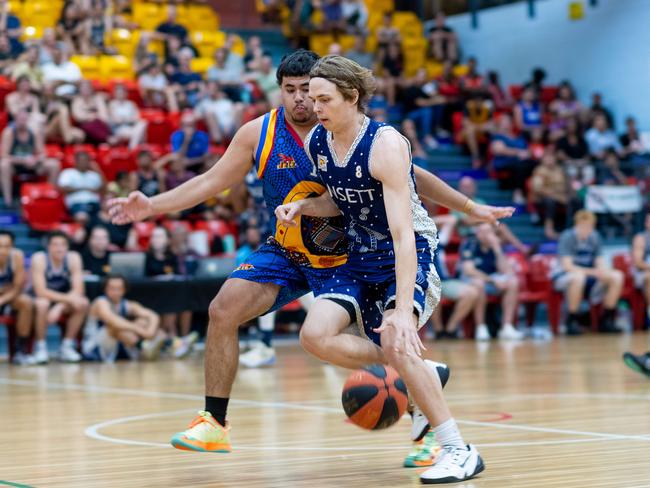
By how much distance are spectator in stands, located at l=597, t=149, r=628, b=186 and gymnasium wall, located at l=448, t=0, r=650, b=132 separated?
175cm

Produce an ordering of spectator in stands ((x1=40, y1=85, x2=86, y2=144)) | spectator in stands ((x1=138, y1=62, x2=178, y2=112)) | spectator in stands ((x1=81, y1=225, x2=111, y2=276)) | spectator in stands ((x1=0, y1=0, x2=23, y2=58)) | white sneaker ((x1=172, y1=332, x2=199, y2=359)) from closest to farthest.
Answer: white sneaker ((x1=172, y1=332, x2=199, y2=359)) < spectator in stands ((x1=81, y1=225, x2=111, y2=276)) < spectator in stands ((x1=40, y1=85, x2=86, y2=144)) < spectator in stands ((x1=0, y1=0, x2=23, y2=58)) < spectator in stands ((x1=138, y1=62, x2=178, y2=112))

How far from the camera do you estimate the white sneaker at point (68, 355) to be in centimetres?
1222

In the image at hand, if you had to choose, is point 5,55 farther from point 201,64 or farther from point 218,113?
point 201,64

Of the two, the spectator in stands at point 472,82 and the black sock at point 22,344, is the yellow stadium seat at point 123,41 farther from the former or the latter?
the black sock at point 22,344

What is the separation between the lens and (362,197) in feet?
15.9

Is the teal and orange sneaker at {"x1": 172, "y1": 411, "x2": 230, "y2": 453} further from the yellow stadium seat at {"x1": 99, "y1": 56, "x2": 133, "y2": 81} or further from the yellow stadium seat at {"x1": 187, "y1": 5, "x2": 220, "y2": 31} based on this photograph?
the yellow stadium seat at {"x1": 187, "y1": 5, "x2": 220, "y2": 31}

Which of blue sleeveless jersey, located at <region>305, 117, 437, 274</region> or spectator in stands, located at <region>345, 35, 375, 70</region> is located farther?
spectator in stands, located at <region>345, 35, 375, 70</region>

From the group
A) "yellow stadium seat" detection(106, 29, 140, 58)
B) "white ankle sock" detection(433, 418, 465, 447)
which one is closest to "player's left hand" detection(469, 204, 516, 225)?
"white ankle sock" detection(433, 418, 465, 447)

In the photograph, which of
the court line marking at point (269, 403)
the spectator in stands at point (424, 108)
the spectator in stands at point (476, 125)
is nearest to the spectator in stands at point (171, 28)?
the spectator in stands at point (424, 108)

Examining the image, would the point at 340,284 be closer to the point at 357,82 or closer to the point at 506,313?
the point at 357,82

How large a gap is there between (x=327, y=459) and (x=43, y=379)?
5.57 metres

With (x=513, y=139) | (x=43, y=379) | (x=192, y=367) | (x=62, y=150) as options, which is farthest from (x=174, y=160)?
(x=513, y=139)

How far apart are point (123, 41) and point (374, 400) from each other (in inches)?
567

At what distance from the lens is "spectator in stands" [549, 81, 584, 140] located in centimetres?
1980
